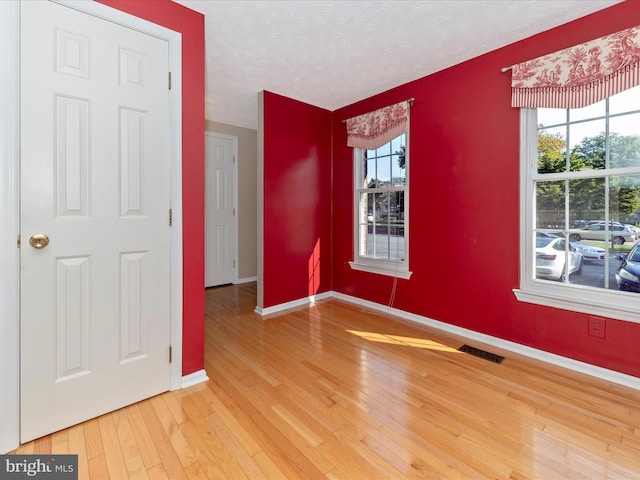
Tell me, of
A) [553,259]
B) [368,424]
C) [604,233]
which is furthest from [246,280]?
[604,233]

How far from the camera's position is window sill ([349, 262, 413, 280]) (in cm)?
324

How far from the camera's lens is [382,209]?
3545mm

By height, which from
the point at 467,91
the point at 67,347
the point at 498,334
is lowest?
the point at 498,334

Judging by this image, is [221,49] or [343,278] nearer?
[221,49]

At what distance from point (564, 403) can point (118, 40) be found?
3243 millimetres

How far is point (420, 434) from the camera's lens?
1523 mm

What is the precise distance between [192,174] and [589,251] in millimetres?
2783

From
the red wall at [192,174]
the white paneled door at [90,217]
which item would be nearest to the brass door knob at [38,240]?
the white paneled door at [90,217]

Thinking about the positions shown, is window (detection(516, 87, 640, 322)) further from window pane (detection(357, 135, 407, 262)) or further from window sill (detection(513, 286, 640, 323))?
window pane (detection(357, 135, 407, 262))

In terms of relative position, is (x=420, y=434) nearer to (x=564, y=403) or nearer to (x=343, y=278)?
(x=564, y=403)

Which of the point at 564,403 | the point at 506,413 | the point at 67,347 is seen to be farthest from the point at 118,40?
the point at 564,403

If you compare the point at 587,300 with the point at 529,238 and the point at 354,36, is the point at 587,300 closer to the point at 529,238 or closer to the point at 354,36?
the point at 529,238

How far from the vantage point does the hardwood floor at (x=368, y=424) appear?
4.33 ft

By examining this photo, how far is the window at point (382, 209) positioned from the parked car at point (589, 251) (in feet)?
4.61
